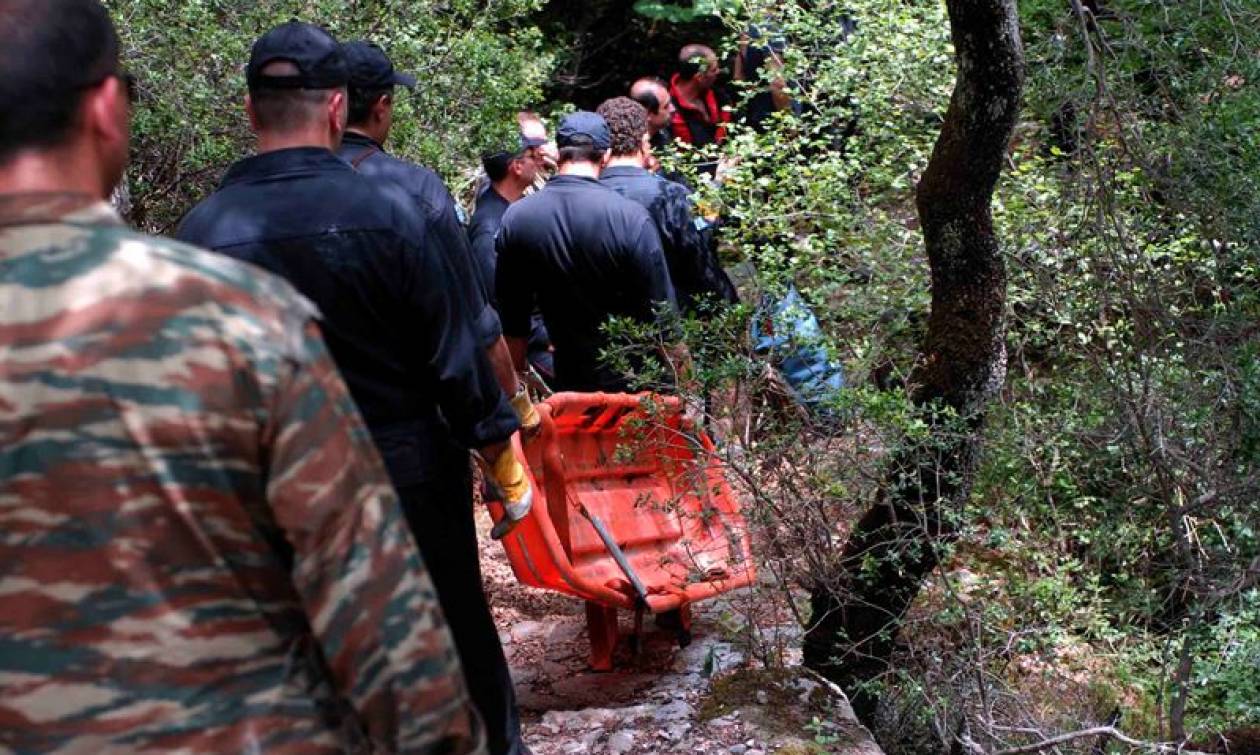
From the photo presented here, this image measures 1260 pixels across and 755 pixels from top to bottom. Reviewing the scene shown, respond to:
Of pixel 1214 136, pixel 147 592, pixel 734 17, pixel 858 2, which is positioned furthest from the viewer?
pixel 734 17

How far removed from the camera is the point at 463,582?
13.3 feet

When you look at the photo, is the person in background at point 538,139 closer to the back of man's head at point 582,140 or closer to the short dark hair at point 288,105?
the back of man's head at point 582,140

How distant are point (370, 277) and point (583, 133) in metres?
2.96

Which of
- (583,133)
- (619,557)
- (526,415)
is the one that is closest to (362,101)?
(526,415)

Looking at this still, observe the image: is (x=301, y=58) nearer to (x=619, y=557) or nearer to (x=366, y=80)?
(x=366, y=80)

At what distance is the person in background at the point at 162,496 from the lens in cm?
199

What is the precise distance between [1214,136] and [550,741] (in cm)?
348

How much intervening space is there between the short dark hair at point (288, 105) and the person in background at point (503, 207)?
3.55m

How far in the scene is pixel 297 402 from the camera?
80.7 inches

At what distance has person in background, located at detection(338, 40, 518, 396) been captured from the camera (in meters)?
4.28

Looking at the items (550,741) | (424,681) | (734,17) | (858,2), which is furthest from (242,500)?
(734,17)

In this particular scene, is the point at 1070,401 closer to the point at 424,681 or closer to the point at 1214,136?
the point at 1214,136

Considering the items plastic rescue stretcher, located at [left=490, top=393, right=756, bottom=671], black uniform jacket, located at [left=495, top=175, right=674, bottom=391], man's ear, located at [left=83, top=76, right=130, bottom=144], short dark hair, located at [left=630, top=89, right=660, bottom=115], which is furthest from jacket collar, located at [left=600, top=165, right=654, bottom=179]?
man's ear, located at [left=83, top=76, right=130, bottom=144]

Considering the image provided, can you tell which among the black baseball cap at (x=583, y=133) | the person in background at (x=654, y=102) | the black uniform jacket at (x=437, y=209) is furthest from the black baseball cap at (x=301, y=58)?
the person in background at (x=654, y=102)
